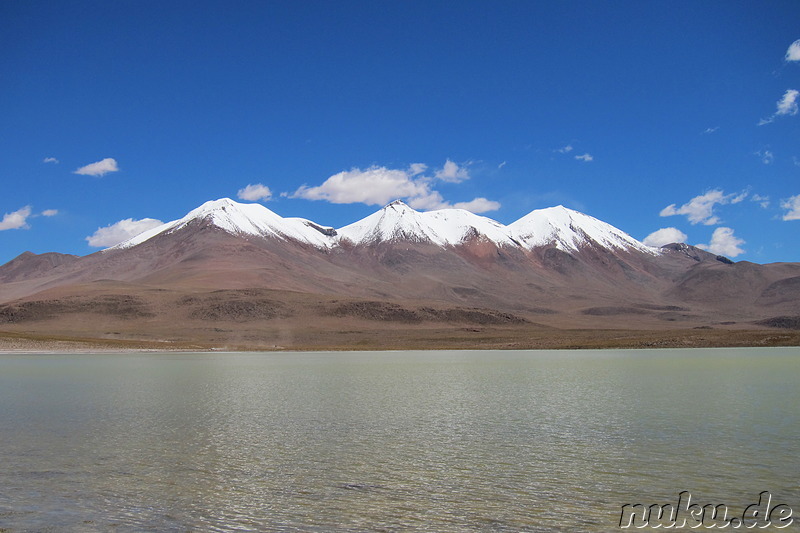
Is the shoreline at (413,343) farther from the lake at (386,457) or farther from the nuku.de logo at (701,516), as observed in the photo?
the nuku.de logo at (701,516)

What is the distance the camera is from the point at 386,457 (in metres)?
18.8

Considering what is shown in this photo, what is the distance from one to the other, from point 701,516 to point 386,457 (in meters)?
8.42

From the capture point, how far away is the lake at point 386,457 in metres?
13.6

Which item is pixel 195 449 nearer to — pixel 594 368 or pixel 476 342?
pixel 594 368

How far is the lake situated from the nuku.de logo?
0.94ft

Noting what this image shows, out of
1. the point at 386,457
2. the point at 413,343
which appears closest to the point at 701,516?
the point at 386,457

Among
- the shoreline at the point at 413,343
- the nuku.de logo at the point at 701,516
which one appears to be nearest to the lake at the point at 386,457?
the nuku.de logo at the point at 701,516

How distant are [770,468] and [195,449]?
51.3 ft

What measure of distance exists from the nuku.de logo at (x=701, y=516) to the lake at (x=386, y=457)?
0.29 m

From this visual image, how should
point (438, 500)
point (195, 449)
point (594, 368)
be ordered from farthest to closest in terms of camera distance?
1. point (594, 368)
2. point (195, 449)
3. point (438, 500)

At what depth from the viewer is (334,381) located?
4566 cm

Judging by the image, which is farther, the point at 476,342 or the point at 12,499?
the point at 476,342

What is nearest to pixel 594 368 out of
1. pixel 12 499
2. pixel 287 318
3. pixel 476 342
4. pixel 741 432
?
pixel 741 432

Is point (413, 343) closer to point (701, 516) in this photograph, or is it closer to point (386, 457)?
point (386, 457)
